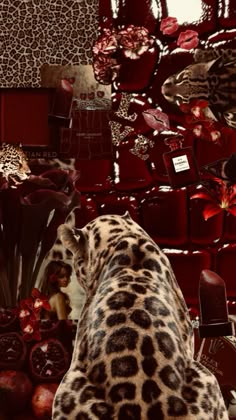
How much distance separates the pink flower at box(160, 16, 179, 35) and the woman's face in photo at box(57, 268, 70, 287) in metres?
0.97

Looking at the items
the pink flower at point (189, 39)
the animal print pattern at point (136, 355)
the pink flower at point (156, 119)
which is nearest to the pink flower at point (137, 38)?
the pink flower at point (189, 39)

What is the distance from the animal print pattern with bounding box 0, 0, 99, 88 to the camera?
2.51 meters

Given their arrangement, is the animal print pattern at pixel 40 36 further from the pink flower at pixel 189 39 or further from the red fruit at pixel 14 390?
the red fruit at pixel 14 390

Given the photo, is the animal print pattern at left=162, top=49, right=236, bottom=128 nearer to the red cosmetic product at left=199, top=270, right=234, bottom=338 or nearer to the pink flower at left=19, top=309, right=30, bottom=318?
the red cosmetic product at left=199, top=270, right=234, bottom=338

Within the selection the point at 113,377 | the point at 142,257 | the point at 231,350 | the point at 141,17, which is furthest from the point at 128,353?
the point at 141,17

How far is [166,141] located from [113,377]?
104cm

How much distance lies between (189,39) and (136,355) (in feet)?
4.20

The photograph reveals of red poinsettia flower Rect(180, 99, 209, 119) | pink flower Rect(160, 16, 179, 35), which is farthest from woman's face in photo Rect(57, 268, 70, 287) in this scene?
pink flower Rect(160, 16, 179, 35)

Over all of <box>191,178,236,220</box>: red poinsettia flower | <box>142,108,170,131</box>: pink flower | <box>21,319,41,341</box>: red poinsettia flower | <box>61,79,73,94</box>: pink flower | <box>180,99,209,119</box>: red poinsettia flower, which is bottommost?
<box>21,319,41,341</box>: red poinsettia flower

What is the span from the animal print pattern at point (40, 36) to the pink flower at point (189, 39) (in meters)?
0.33

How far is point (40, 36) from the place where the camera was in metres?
2.52

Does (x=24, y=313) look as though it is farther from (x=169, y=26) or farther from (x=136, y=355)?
(x=169, y=26)

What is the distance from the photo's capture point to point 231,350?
236 cm

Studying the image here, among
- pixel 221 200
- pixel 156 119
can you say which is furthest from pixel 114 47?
pixel 221 200
